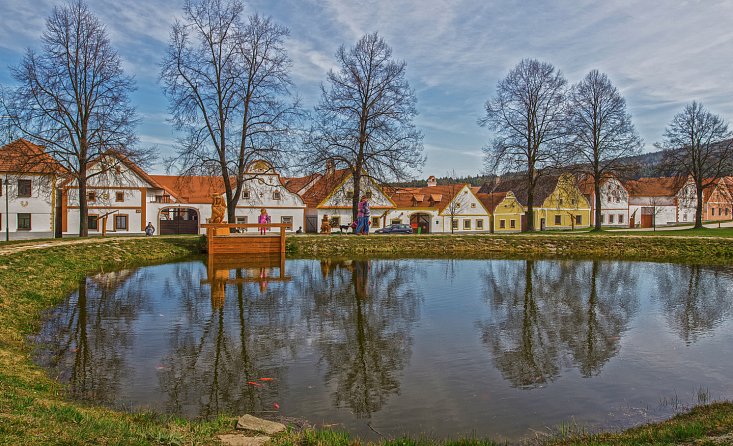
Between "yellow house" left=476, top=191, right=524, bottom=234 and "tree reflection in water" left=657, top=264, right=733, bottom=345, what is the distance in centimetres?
3645

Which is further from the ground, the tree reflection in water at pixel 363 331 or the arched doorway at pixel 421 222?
the arched doorway at pixel 421 222

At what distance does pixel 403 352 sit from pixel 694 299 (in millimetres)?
9446

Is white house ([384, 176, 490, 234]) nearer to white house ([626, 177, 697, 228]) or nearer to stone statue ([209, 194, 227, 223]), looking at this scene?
white house ([626, 177, 697, 228])

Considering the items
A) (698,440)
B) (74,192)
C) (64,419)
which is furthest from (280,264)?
(74,192)

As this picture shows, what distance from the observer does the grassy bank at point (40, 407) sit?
418 centimetres

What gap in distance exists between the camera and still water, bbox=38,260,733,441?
6.02 metres

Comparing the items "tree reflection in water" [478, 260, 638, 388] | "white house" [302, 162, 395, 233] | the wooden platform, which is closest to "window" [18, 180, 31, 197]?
the wooden platform

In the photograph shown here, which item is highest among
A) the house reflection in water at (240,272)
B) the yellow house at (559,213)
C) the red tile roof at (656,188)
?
the red tile roof at (656,188)

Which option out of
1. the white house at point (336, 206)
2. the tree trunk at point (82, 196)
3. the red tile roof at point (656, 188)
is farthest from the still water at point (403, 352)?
the red tile roof at point (656, 188)

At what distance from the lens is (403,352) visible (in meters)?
8.34

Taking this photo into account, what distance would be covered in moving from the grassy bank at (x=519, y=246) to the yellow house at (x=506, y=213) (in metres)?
26.4

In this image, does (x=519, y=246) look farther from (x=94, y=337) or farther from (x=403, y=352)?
(x=94, y=337)

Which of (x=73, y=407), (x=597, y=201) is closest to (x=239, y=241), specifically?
(x=73, y=407)

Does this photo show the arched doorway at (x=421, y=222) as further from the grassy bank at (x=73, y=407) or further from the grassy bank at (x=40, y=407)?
the grassy bank at (x=40, y=407)
